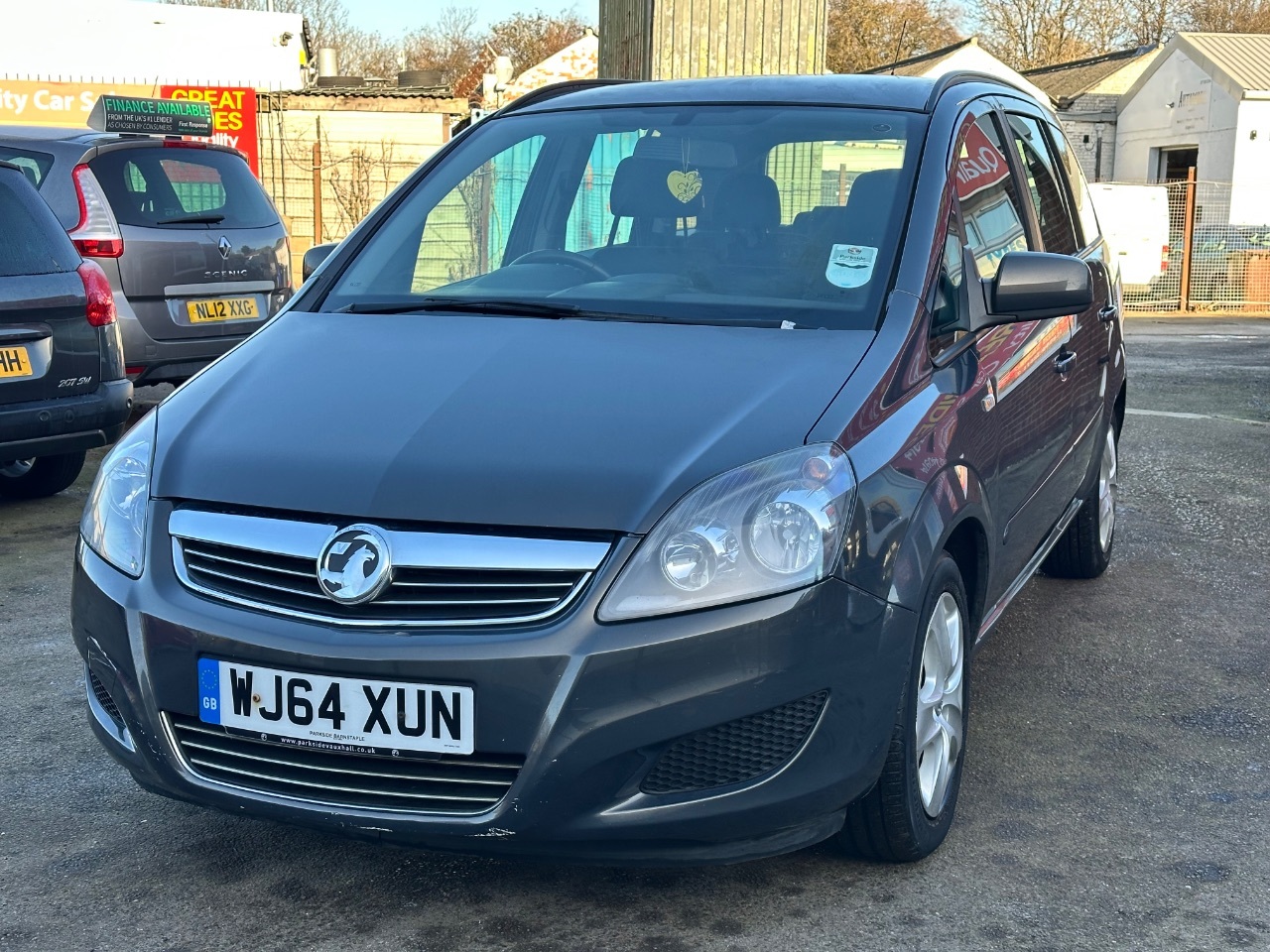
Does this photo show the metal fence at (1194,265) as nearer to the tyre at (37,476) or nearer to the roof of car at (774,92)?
the tyre at (37,476)

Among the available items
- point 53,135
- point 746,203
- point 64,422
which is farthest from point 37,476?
point 746,203

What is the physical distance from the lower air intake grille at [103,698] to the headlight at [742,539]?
1050mm

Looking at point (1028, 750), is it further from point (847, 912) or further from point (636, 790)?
point (636, 790)

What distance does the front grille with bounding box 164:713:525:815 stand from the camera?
2.59 metres

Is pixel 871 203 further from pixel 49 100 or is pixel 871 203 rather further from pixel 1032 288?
pixel 49 100

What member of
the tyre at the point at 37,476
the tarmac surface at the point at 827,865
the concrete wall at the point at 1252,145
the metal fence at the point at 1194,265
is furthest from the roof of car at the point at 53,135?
the concrete wall at the point at 1252,145

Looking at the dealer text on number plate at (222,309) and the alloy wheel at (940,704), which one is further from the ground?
the dealer text on number plate at (222,309)

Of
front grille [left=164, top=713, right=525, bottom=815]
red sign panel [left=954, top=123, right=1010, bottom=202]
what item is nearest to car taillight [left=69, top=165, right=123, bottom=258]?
red sign panel [left=954, top=123, right=1010, bottom=202]

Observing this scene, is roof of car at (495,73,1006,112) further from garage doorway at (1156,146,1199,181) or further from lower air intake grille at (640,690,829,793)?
garage doorway at (1156,146,1199,181)

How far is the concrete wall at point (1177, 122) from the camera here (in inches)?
1372

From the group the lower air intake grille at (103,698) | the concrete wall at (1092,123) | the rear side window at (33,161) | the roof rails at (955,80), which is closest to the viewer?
the lower air intake grille at (103,698)

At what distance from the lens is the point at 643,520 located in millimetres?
2562

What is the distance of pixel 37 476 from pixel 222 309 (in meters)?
1.81

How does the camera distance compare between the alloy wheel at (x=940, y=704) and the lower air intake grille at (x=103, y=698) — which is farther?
the alloy wheel at (x=940, y=704)
